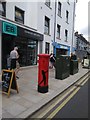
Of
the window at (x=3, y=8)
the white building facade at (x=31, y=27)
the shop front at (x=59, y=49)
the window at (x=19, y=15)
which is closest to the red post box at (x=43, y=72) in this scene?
the white building facade at (x=31, y=27)

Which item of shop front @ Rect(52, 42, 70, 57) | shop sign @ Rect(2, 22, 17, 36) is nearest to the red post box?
shop sign @ Rect(2, 22, 17, 36)

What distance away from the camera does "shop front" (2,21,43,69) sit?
38.2 ft

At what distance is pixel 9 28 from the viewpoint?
1136 cm

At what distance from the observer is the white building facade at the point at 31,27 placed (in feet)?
38.8

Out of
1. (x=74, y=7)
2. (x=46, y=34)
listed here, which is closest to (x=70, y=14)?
(x=74, y=7)

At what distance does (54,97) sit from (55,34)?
49.0ft

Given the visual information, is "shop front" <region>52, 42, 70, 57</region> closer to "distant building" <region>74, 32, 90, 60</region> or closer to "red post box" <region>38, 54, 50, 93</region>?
"distant building" <region>74, 32, 90, 60</region>

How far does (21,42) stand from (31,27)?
2279 millimetres

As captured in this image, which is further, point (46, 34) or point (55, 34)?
point (55, 34)

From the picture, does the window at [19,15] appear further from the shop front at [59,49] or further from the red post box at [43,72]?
the red post box at [43,72]

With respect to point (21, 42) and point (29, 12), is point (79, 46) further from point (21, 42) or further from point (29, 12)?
point (21, 42)

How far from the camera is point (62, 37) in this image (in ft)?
76.9

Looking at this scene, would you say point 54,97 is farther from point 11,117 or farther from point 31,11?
point 31,11

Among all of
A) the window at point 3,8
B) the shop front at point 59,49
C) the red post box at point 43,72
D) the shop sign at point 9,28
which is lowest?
the red post box at point 43,72
